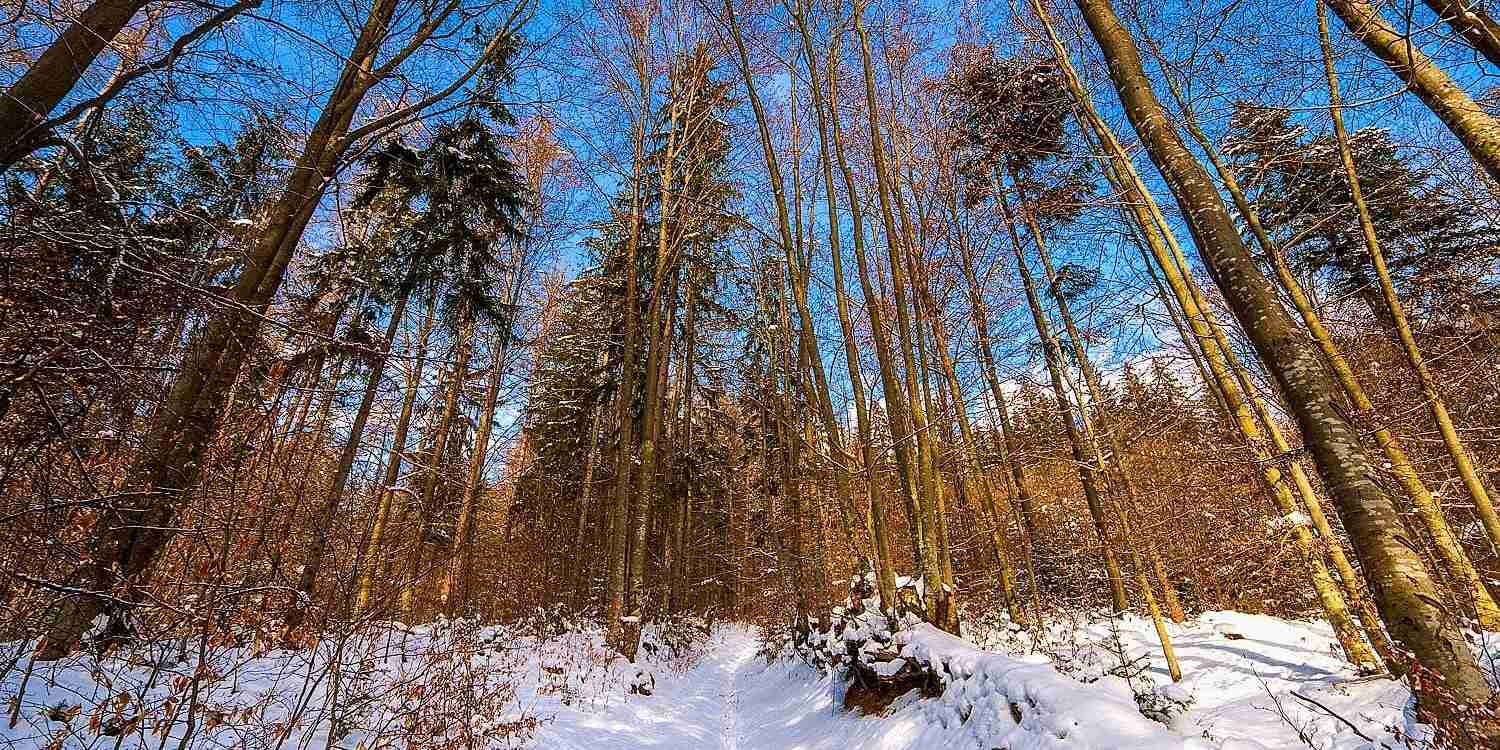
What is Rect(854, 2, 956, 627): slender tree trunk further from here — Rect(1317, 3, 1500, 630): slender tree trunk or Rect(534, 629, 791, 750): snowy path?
Rect(1317, 3, 1500, 630): slender tree trunk

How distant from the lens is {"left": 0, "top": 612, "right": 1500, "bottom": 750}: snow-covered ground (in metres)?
3.21

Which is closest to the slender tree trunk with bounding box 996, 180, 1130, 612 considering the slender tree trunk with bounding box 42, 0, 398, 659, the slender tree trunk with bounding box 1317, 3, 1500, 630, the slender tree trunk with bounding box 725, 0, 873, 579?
the slender tree trunk with bounding box 725, 0, 873, 579

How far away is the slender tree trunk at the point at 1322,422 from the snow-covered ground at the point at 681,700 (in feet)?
1.53

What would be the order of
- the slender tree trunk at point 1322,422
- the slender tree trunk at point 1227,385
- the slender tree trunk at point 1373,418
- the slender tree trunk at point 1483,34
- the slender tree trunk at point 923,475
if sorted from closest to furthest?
1. the slender tree trunk at point 1322,422
2. the slender tree trunk at point 1483,34
3. the slender tree trunk at point 1373,418
4. the slender tree trunk at point 1227,385
5. the slender tree trunk at point 923,475

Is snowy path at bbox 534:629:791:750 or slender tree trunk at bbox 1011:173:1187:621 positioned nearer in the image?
snowy path at bbox 534:629:791:750

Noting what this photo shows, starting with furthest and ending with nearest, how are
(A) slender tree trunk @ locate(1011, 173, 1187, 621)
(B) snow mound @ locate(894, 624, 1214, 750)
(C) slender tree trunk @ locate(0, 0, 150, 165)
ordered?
1. (A) slender tree trunk @ locate(1011, 173, 1187, 621)
2. (B) snow mound @ locate(894, 624, 1214, 750)
3. (C) slender tree trunk @ locate(0, 0, 150, 165)

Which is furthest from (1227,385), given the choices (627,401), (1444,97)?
(627,401)

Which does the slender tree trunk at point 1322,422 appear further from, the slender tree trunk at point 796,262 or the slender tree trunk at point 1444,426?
the slender tree trunk at point 796,262

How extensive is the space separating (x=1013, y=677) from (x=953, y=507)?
891cm

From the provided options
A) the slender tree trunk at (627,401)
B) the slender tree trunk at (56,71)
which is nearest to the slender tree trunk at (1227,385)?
the slender tree trunk at (56,71)

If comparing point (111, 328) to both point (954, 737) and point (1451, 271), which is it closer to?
point (954, 737)

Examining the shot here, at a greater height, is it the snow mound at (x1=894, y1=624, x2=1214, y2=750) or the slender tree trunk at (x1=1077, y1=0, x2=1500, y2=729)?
the slender tree trunk at (x1=1077, y1=0, x2=1500, y2=729)

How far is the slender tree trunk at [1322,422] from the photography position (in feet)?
9.01

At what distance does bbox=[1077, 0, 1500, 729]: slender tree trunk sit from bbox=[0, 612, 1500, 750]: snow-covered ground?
47 centimetres
